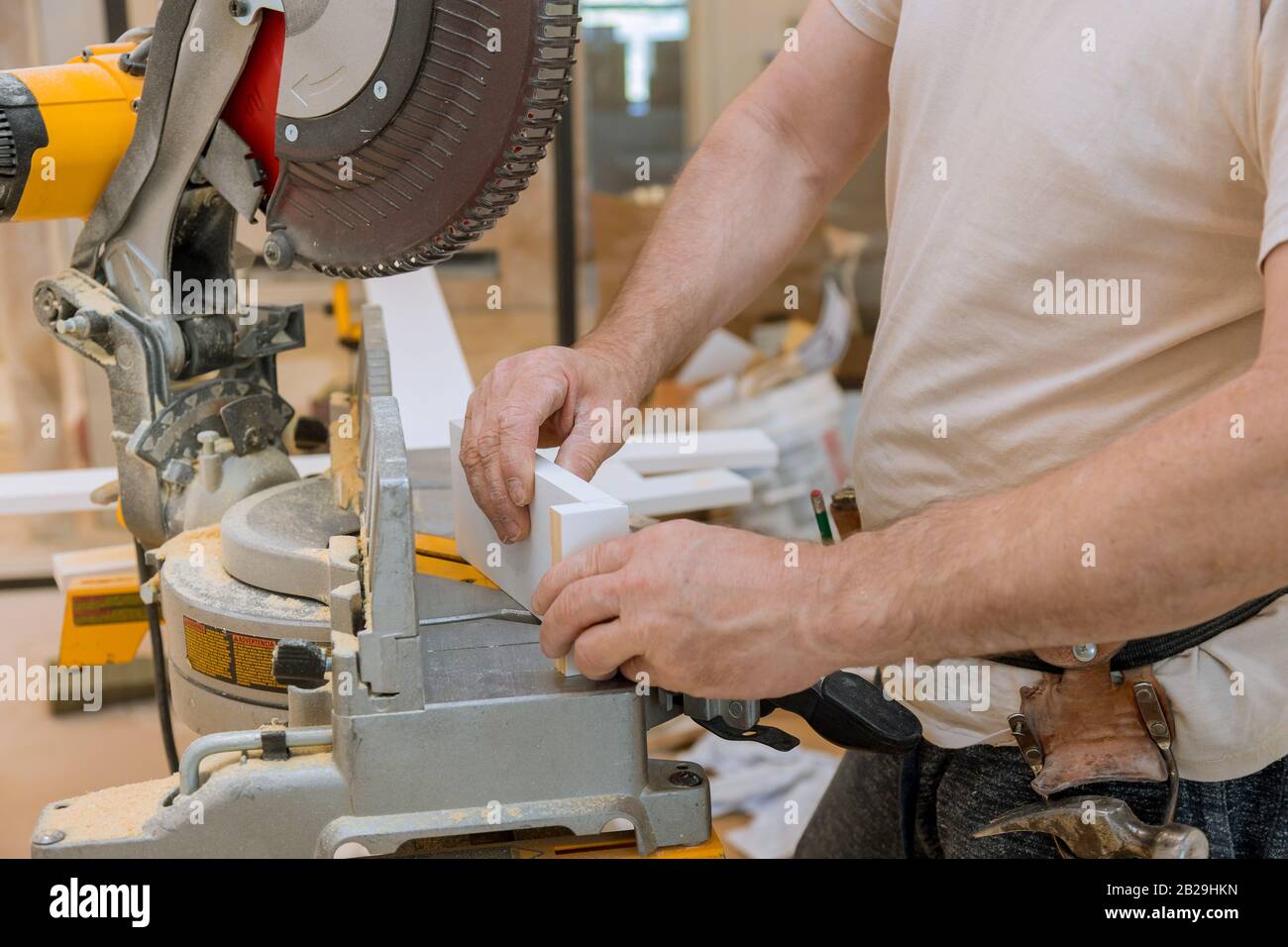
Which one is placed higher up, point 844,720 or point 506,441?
point 506,441

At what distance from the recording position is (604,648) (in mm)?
786

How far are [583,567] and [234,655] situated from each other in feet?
1.11

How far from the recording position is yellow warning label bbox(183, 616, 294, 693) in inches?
38.4

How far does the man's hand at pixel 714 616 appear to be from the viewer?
0.78 m

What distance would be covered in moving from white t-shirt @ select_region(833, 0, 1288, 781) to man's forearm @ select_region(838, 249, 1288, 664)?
2.3 inches

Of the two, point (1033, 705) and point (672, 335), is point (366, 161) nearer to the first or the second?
point (672, 335)

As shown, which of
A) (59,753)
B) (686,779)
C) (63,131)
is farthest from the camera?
(59,753)

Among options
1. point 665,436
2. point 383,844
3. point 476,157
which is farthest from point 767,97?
point 665,436

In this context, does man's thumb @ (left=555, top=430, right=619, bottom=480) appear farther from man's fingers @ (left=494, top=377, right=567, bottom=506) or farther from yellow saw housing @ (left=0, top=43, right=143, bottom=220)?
yellow saw housing @ (left=0, top=43, right=143, bottom=220)

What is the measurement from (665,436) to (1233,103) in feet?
5.12
